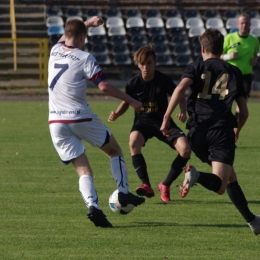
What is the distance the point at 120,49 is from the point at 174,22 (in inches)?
96.3

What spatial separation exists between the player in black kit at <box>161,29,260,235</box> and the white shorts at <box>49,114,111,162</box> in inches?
26.2

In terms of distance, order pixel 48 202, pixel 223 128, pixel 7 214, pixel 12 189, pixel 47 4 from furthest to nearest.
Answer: pixel 47 4, pixel 12 189, pixel 48 202, pixel 7 214, pixel 223 128

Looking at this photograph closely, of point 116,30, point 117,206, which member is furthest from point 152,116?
point 116,30

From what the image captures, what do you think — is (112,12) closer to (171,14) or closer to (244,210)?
(171,14)

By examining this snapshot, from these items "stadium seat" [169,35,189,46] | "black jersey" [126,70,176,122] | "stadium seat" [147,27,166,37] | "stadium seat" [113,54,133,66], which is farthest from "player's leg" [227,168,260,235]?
"stadium seat" [147,27,166,37]

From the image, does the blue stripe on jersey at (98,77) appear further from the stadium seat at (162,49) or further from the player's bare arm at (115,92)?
the stadium seat at (162,49)

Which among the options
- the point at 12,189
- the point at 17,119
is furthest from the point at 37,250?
the point at 17,119

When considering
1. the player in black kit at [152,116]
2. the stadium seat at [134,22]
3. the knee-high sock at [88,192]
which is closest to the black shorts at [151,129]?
the player in black kit at [152,116]

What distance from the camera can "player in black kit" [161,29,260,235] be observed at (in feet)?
23.2

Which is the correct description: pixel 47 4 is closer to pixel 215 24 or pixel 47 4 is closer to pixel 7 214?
pixel 215 24

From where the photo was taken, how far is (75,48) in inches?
294

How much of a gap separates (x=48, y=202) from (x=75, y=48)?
2.10 m

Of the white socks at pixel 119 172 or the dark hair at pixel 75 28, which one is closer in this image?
the dark hair at pixel 75 28

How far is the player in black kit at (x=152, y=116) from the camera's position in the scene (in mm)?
9109
